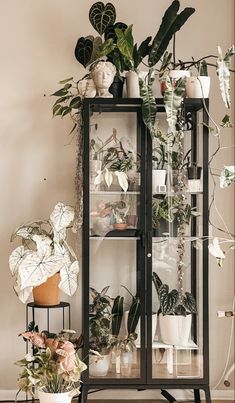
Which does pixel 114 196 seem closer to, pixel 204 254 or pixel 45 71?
pixel 204 254

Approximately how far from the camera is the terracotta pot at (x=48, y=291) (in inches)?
155

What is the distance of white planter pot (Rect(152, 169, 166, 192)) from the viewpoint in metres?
3.90

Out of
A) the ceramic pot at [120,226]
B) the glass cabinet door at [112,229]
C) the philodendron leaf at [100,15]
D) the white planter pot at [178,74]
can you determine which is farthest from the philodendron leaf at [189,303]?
the philodendron leaf at [100,15]

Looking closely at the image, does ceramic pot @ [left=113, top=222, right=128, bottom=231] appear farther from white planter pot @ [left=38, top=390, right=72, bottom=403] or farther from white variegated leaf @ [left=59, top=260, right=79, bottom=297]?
white planter pot @ [left=38, top=390, right=72, bottom=403]

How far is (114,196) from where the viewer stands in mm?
3928

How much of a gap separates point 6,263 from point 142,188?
3.45ft

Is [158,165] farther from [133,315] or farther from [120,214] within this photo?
[133,315]

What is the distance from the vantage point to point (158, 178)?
390 cm

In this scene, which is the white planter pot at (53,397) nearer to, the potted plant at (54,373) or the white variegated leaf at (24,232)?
the potted plant at (54,373)

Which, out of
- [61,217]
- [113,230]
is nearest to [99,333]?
[113,230]

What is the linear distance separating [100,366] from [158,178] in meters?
1.12

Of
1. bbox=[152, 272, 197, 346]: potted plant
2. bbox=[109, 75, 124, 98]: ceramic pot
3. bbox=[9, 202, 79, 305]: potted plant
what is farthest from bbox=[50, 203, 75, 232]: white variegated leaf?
bbox=[109, 75, 124, 98]: ceramic pot

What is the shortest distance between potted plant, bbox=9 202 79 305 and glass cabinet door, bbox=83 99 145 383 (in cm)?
11

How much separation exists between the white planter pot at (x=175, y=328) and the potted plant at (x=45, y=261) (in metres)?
0.55
